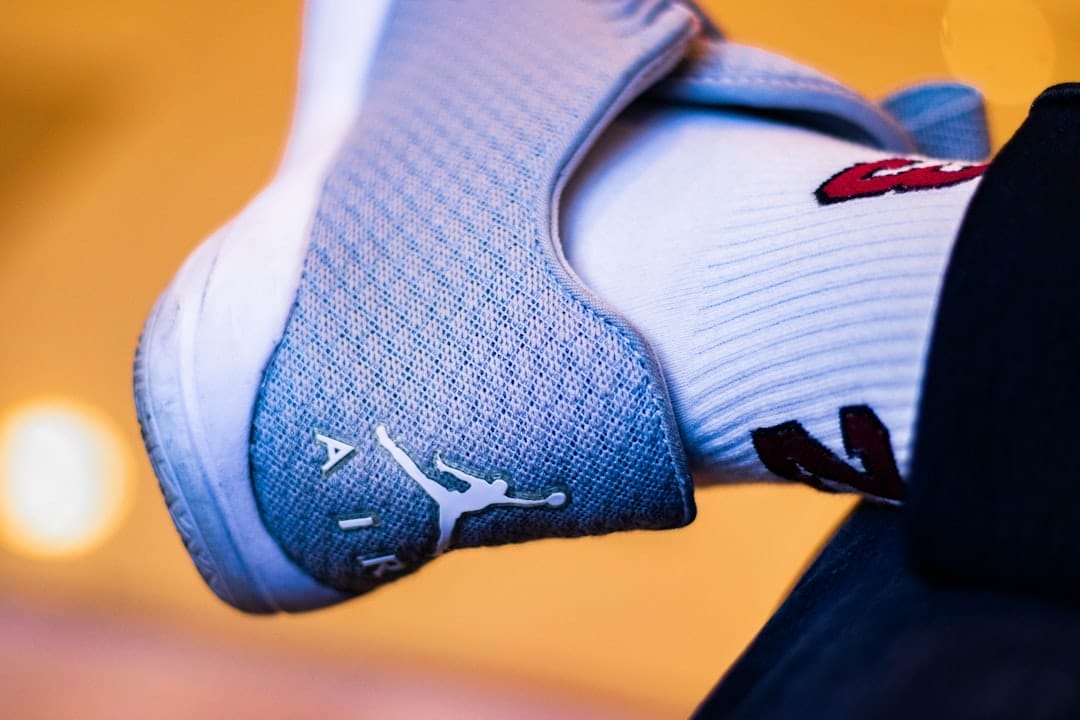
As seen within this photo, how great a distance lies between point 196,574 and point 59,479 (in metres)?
0.15

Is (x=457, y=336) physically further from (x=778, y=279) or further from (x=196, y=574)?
(x=196, y=574)

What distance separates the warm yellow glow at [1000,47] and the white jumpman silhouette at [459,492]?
62 centimetres

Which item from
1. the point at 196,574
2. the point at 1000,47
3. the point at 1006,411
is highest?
the point at 1000,47

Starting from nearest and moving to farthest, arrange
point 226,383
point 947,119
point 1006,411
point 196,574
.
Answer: point 1006,411
point 226,383
point 947,119
point 196,574

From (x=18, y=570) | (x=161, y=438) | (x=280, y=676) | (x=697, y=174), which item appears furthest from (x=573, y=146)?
(x=18, y=570)

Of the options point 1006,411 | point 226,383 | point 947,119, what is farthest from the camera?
point 947,119

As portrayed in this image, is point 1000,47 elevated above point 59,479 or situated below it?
above

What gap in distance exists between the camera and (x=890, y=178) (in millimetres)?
354

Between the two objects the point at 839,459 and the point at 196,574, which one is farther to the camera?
the point at 196,574

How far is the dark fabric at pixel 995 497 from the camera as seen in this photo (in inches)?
10.2

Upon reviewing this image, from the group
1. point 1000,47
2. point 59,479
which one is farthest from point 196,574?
point 1000,47

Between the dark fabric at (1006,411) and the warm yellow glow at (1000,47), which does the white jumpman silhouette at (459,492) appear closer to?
the dark fabric at (1006,411)

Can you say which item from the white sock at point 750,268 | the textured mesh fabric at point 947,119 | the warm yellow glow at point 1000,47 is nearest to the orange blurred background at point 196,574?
the warm yellow glow at point 1000,47

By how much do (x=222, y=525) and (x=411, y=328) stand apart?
0.37 ft
